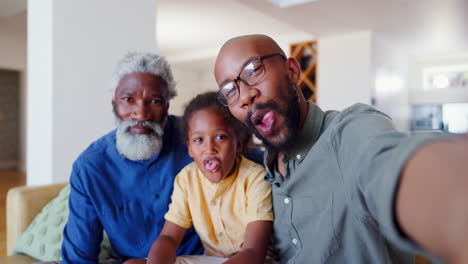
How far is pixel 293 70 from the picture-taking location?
99 centimetres

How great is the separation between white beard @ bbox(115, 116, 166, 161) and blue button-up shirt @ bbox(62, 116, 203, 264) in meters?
0.05

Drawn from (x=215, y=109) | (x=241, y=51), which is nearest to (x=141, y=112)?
(x=215, y=109)

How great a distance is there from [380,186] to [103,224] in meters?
1.17

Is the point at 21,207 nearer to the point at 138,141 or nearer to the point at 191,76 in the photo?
the point at 138,141

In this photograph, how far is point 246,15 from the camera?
5.62 metres

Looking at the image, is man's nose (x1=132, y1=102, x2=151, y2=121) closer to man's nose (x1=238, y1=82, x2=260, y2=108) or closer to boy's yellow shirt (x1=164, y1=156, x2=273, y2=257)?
boy's yellow shirt (x1=164, y1=156, x2=273, y2=257)

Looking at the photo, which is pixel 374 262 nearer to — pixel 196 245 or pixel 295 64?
pixel 295 64

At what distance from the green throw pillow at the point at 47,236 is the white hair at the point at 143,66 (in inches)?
28.3

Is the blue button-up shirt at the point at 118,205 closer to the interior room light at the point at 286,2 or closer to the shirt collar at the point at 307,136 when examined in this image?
the shirt collar at the point at 307,136

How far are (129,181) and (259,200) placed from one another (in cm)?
59

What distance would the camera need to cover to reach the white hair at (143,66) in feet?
4.48

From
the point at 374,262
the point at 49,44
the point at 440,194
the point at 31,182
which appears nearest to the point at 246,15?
the point at 49,44

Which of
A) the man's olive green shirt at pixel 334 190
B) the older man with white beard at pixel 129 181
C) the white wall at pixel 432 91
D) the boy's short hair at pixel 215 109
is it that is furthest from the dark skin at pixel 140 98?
the white wall at pixel 432 91

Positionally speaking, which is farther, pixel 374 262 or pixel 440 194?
pixel 374 262
